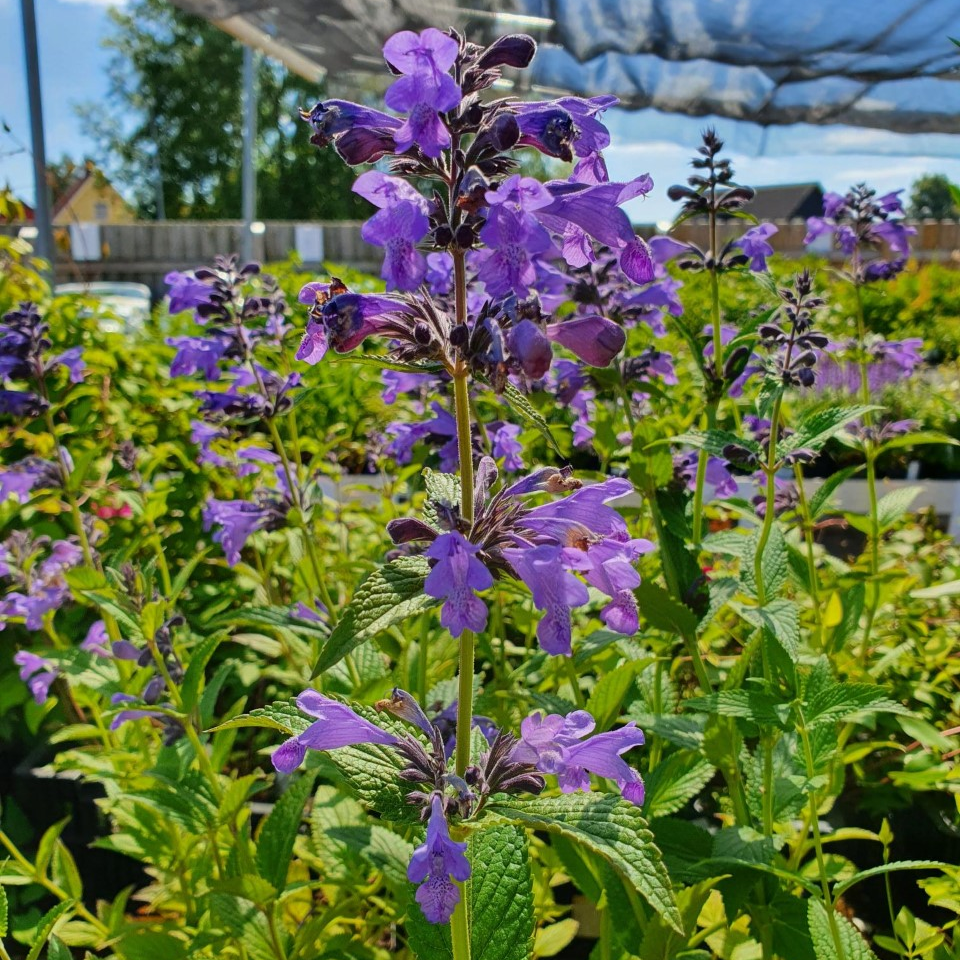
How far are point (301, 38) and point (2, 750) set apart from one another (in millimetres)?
9200

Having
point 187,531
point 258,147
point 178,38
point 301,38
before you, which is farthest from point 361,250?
point 178,38

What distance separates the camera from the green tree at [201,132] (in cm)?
3984

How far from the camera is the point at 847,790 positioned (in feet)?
7.29

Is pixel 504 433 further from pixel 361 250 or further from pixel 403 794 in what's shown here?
pixel 361 250

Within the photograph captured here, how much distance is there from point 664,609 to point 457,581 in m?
0.77

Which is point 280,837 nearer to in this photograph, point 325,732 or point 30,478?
point 325,732

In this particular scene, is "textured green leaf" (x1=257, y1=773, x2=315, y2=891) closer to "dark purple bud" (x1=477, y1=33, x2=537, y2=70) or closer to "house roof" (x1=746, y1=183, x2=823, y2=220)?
"dark purple bud" (x1=477, y1=33, x2=537, y2=70)

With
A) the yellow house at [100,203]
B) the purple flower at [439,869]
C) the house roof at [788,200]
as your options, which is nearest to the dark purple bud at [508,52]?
the purple flower at [439,869]

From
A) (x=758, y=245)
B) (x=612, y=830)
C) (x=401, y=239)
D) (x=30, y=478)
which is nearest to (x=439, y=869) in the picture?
(x=612, y=830)

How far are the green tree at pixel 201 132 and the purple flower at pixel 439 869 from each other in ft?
135

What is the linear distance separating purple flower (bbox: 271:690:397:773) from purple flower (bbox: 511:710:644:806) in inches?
6.8

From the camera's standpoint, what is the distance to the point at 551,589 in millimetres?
826

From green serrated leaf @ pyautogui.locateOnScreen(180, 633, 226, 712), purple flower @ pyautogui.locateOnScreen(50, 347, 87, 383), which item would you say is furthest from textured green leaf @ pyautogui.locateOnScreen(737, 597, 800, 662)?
purple flower @ pyautogui.locateOnScreen(50, 347, 87, 383)

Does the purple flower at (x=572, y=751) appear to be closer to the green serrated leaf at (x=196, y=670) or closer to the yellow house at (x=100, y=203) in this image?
the green serrated leaf at (x=196, y=670)
